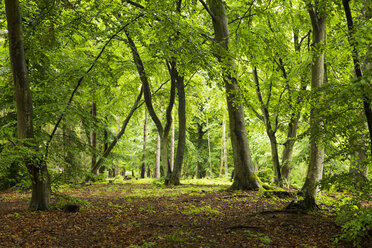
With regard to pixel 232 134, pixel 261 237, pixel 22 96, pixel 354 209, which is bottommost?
pixel 261 237

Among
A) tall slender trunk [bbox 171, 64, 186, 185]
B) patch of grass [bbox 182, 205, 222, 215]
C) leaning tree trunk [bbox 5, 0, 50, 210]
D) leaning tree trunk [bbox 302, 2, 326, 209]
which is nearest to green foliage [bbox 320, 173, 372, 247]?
leaning tree trunk [bbox 302, 2, 326, 209]

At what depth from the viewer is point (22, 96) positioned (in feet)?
19.8

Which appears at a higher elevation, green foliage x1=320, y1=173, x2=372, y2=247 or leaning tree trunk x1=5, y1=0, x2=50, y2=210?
leaning tree trunk x1=5, y1=0, x2=50, y2=210

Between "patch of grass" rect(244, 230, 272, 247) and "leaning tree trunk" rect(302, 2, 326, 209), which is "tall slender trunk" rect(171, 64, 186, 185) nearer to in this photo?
"leaning tree trunk" rect(302, 2, 326, 209)

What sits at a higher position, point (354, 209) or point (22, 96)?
point (22, 96)

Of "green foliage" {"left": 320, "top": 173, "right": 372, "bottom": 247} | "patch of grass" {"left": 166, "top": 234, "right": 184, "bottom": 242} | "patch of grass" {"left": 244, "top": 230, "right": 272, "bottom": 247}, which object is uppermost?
"green foliage" {"left": 320, "top": 173, "right": 372, "bottom": 247}

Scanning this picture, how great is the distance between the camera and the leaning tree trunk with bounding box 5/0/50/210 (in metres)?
5.76

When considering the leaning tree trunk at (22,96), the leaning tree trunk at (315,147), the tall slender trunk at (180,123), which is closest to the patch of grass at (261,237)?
the leaning tree trunk at (315,147)

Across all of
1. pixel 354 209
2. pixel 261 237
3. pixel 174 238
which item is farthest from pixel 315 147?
pixel 174 238

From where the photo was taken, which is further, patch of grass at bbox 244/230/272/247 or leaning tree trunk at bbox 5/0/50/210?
leaning tree trunk at bbox 5/0/50/210

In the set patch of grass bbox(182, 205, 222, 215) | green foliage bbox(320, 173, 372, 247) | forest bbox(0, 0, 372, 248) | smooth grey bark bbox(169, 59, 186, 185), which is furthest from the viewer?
smooth grey bark bbox(169, 59, 186, 185)

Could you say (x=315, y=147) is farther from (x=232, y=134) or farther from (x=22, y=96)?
(x=22, y=96)

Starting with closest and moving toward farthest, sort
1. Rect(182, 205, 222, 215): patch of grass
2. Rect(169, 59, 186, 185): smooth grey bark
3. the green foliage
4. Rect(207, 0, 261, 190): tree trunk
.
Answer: the green foliage
Rect(182, 205, 222, 215): patch of grass
Rect(207, 0, 261, 190): tree trunk
Rect(169, 59, 186, 185): smooth grey bark

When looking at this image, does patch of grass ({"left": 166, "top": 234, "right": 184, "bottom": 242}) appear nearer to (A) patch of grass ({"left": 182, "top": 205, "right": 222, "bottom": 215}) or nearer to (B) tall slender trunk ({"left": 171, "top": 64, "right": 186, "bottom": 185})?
(A) patch of grass ({"left": 182, "top": 205, "right": 222, "bottom": 215})
